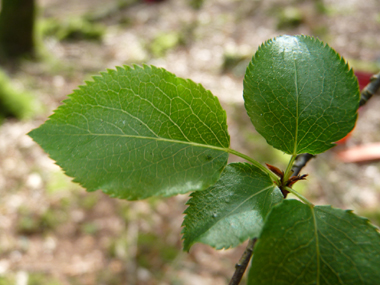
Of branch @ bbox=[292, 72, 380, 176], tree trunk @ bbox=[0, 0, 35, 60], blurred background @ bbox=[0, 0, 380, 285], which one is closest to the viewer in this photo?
branch @ bbox=[292, 72, 380, 176]

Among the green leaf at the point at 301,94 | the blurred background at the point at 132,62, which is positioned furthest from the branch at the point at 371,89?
the blurred background at the point at 132,62

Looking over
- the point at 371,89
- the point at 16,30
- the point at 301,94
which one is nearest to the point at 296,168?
the point at 301,94

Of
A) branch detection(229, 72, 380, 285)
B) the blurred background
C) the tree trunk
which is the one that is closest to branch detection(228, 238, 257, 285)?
branch detection(229, 72, 380, 285)

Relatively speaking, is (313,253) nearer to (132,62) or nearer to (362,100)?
(362,100)

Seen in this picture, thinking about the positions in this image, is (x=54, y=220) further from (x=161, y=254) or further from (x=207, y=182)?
(x=207, y=182)

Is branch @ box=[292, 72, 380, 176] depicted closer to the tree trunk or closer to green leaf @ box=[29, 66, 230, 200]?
green leaf @ box=[29, 66, 230, 200]

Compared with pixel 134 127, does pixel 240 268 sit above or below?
below

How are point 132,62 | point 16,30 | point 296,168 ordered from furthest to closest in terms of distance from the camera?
point 16,30 < point 132,62 < point 296,168
